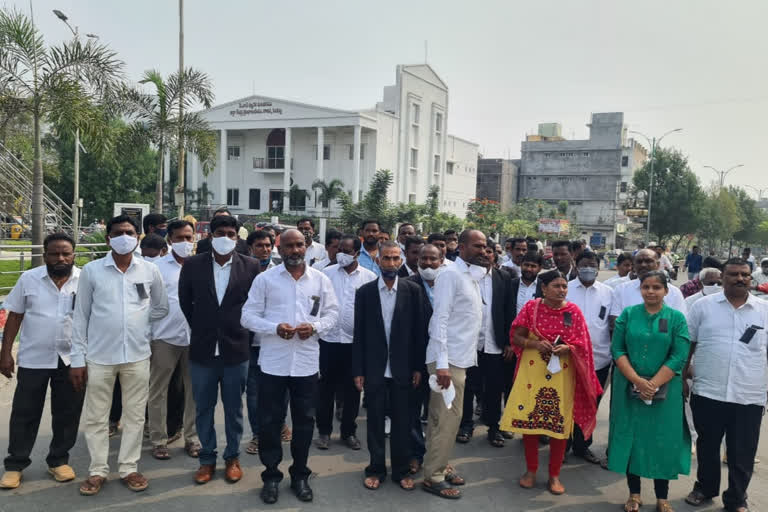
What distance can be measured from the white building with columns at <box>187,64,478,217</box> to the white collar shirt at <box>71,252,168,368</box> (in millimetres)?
35619

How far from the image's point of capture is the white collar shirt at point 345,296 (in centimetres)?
582

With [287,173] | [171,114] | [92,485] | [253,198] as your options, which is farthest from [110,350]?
[253,198]

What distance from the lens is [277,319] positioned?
4477 mm

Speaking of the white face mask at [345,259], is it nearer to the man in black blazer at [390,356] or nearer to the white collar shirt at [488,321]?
the man in black blazer at [390,356]

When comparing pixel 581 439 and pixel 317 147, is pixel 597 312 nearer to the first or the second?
pixel 581 439

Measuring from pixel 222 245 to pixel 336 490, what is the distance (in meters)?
2.14

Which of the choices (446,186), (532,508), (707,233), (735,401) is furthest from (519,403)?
(707,233)

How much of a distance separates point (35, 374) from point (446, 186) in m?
49.1

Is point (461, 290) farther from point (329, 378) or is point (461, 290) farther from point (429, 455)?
point (329, 378)

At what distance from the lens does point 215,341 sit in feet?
15.2

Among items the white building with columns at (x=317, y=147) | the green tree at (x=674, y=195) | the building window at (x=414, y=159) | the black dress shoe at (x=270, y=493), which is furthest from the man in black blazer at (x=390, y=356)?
the green tree at (x=674, y=195)

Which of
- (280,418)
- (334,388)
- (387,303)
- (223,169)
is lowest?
(334,388)

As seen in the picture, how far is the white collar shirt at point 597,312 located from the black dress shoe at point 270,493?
3133 millimetres

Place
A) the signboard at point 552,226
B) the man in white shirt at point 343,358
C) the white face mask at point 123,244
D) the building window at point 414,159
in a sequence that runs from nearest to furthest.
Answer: the white face mask at point 123,244
the man in white shirt at point 343,358
the signboard at point 552,226
the building window at point 414,159
